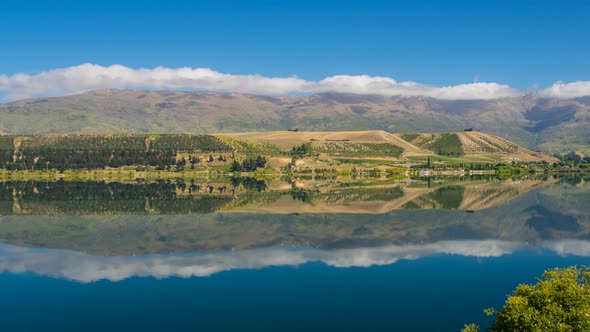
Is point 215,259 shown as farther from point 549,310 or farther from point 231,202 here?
point 231,202

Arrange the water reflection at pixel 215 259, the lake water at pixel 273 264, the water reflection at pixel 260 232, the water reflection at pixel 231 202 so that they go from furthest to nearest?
the water reflection at pixel 231 202 → the water reflection at pixel 260 232 → the water reflection at pixel 215 259 → the lake water at pixel 273 264

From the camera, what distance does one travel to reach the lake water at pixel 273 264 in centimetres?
3341

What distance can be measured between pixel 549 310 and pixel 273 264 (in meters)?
29.8

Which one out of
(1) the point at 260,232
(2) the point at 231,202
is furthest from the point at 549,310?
(2) the point at 231,202

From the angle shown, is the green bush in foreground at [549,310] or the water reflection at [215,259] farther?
the water reflection at [215,259]

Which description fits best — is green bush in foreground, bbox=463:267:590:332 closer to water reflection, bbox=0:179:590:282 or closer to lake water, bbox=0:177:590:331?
lake water, bbox=0:177:590:331

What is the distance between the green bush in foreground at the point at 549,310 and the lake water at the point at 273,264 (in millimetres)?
9419

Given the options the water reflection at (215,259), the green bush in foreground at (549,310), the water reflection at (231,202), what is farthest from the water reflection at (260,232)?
the green bush in foreground at (549,310)

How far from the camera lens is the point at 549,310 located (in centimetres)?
2112

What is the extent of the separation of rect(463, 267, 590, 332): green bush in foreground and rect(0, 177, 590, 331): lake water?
30.9 ft

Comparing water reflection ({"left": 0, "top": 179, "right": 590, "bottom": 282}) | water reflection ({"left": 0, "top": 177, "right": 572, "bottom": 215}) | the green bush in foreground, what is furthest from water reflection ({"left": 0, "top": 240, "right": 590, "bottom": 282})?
water reflection ({"left": 0, "top": 177, "right": 572, "bottom": 215})

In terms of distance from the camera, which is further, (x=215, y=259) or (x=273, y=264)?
(x=215, y=259)

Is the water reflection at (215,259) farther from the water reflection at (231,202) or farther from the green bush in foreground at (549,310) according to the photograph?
the water reflection at (231,202)

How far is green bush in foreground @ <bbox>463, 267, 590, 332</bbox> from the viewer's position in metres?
20.7
